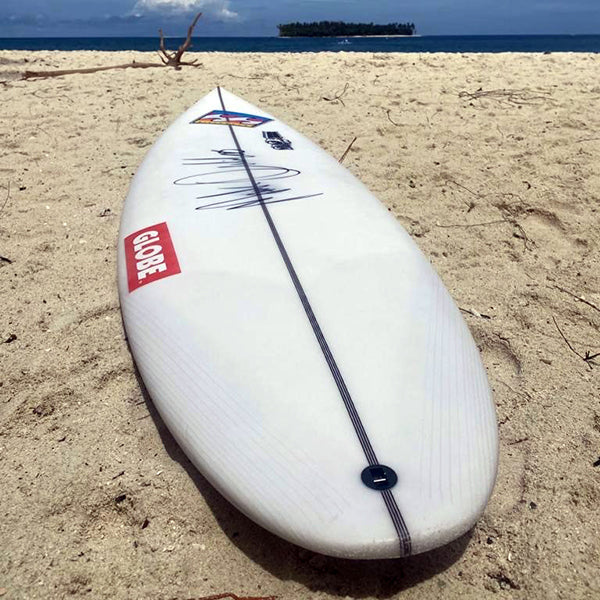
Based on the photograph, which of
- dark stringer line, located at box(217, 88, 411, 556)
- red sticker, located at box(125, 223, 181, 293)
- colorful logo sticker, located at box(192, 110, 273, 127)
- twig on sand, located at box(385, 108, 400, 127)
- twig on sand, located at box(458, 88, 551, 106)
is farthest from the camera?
twig on sand, located at box(458, 88, 551, 106)

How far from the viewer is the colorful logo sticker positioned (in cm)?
314

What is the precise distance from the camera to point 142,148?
3.47m

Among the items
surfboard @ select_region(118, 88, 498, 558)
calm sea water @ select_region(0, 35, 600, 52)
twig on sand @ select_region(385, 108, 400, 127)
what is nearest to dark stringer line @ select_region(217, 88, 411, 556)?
surfboard @ select_region(118, 88, 498, 558)

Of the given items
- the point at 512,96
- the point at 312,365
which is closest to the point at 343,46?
the point at 512,96

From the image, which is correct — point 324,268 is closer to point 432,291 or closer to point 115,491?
point 432,291

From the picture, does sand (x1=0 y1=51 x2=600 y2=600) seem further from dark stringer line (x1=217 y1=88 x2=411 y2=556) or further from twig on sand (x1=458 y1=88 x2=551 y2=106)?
dark stringer line (x1=217 y1=88 x2=411 y2=556)

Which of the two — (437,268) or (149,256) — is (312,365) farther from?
(437,268)

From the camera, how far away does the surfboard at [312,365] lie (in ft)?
3.81
